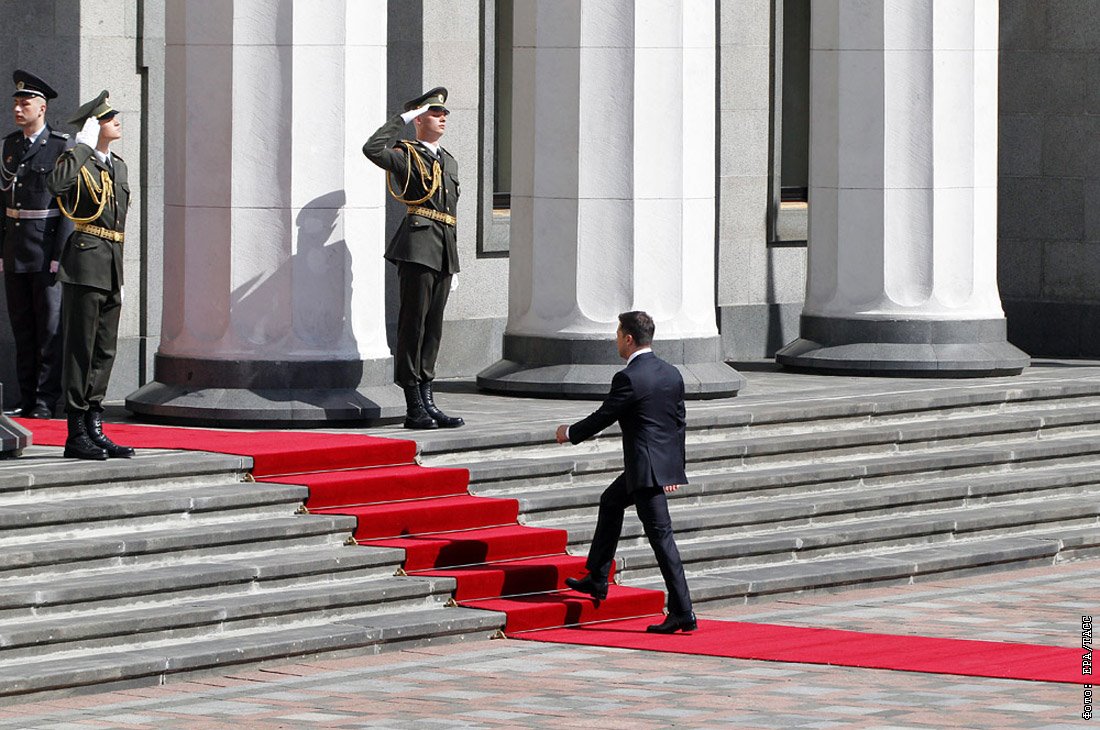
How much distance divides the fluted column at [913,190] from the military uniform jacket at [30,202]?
6.79 metres

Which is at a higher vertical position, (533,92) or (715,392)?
(533,92)

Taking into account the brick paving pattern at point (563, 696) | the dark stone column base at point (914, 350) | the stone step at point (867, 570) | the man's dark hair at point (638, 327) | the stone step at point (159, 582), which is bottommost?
the brick paving pattern at point (563, 696)

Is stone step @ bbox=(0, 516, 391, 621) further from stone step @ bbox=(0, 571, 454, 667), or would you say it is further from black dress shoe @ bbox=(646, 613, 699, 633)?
black dress shoe @ bbox=(646, 613, 699, 633)

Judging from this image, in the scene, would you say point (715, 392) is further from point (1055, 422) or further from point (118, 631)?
point (118, 631)

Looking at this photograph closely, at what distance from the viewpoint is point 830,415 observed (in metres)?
17.0

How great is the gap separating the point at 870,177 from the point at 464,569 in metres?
7.79

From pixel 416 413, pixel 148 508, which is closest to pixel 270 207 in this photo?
pixel 416 413

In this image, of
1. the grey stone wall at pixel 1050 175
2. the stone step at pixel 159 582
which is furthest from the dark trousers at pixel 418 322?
the grey stone wall at pixel 1050 175

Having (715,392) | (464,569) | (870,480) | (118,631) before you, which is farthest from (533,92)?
(118,631)

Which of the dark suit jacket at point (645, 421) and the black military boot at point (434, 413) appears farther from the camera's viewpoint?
the black military boot at point (434, 413)

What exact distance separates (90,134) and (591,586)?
12.8ft

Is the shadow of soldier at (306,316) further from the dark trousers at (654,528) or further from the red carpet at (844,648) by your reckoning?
the red carpet at (844,648)

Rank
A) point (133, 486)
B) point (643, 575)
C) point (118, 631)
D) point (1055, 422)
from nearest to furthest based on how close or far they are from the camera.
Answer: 1. point (118, 631)
2. point (133, 486)
3. point (643, 575)
4. point (1055, 422)

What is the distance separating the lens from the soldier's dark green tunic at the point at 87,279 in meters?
13.7
